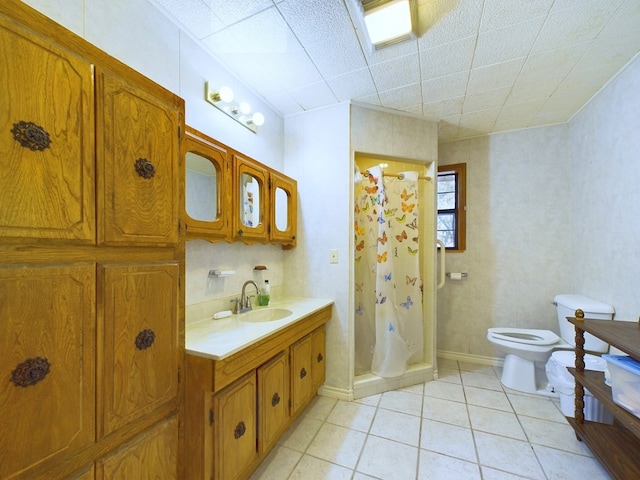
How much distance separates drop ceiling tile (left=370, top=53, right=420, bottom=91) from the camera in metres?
1.67

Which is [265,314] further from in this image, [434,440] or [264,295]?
[434,440]

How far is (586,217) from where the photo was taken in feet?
7.23

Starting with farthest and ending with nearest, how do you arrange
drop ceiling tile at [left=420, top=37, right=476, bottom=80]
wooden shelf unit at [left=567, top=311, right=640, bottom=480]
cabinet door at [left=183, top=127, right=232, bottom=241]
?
drop ceiling tile at [left=420, top=37, right=476, bottom=80], cabinet door at [left=183, top=127, right=232, bottom=241], wooden shelf unit at [left=567, top=311, right=640, bottom=480]

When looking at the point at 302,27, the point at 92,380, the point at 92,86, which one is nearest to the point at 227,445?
the point at 92,380

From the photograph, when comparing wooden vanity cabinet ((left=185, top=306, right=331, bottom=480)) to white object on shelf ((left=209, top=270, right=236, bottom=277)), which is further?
white object on shelf ((left=209, top=270, right=236, bottom=277))

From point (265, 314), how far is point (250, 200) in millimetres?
808

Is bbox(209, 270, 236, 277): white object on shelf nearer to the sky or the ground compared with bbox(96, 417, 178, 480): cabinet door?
nearer to the sky

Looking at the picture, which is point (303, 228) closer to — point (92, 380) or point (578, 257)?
point (92, 380)

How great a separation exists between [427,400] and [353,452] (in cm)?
85

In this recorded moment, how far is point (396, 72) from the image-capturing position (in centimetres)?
177

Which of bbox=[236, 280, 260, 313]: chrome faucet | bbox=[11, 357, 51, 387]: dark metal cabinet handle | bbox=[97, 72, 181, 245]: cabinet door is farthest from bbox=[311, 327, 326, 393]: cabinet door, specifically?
bbox=[11, 357, 51, 387]: dark metal cabinet handle

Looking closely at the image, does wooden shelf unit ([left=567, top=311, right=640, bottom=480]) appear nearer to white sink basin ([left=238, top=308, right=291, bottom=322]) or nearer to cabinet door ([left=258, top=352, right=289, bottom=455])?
cabinet door ([left=258, top=352, right=289, bottom=455])

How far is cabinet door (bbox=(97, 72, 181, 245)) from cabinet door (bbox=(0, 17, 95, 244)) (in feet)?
0.13

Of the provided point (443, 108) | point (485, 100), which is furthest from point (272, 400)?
point (485, 100)
